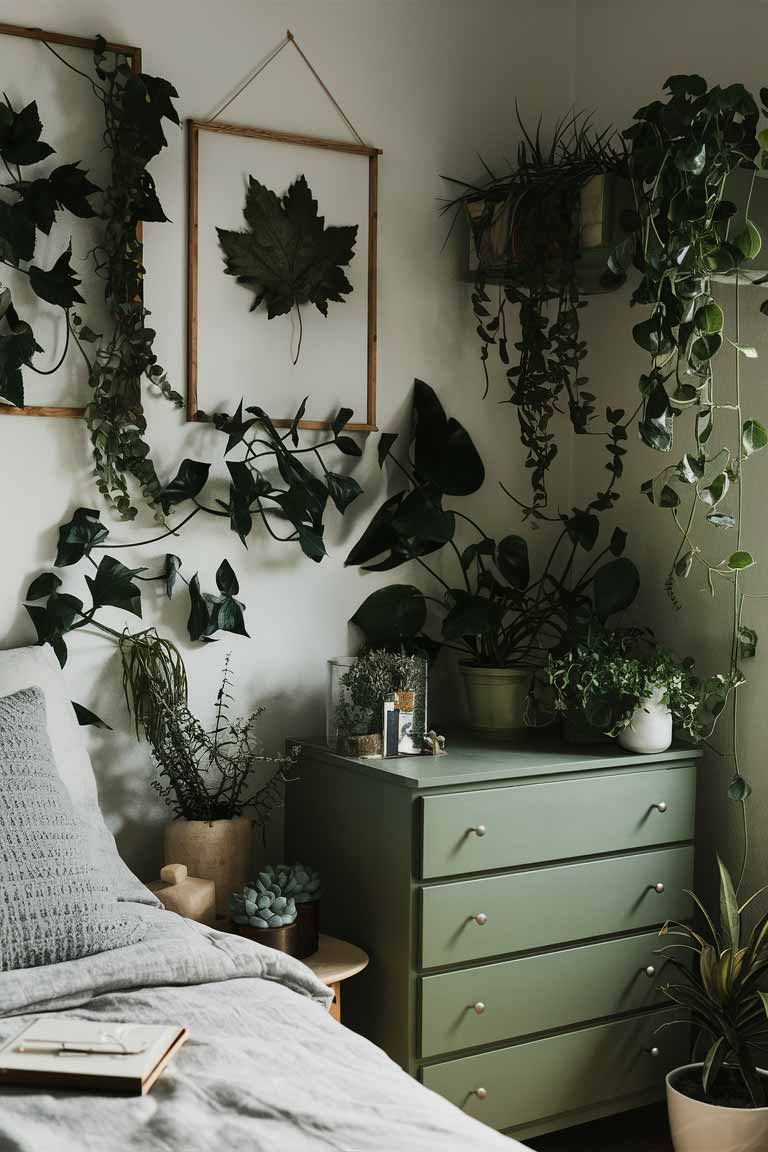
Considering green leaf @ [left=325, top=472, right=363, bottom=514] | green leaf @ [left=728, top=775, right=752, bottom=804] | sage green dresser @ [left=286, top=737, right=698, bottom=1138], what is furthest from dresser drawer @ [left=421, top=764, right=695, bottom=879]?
green leaf @ [left=325, top=472, right=363, bottom=514]

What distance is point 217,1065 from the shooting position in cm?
165

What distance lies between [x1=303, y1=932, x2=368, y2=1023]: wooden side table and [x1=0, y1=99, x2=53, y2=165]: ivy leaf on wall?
1.68m

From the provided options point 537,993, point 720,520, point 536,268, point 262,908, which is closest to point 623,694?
point 720,520

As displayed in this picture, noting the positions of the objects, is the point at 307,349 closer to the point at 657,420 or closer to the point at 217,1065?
the point at 657,420

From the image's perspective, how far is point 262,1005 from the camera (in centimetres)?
189

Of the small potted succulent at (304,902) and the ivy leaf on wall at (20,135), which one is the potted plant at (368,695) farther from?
the ivy leaf on wall at (20,135)

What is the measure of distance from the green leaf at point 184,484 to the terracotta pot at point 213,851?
2.23ft

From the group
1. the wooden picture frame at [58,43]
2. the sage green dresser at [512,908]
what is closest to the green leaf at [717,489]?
the sage green dresser at [512,908]

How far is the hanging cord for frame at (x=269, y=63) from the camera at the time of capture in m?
2.79

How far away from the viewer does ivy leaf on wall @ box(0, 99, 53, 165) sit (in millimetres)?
2494

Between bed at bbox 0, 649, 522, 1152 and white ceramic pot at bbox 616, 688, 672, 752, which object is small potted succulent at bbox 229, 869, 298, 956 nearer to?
bed at bbox 0, 649, 522, 1152

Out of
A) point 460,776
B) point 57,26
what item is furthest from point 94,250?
point 460,776

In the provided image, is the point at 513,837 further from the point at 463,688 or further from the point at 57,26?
the point at 57,26

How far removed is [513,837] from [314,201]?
1488 mm
